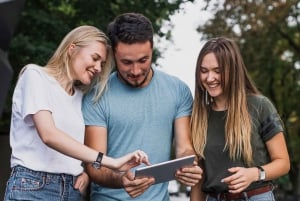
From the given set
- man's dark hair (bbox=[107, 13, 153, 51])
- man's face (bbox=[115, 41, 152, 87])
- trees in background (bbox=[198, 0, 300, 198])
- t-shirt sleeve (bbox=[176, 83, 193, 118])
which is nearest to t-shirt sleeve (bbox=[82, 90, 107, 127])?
man's face (bbox=[115, 41, 152, 87])

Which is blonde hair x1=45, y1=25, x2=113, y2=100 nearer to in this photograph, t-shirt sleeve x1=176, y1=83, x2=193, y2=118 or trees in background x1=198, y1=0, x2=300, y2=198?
t-shirt sleeve x1=176, y1=83, x2=193, y2=118

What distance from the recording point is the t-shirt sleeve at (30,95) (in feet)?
10.4

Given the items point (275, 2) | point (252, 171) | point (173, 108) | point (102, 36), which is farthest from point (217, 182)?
point (275, 2)

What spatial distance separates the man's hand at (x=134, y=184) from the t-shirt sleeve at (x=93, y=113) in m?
0.38

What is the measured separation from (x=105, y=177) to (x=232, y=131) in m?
0.77

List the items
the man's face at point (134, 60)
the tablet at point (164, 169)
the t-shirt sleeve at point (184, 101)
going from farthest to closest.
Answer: the t-shirt sleeve at point (184, 101) < the man's face at point (134, 60) < the tablet at point (164, 169)

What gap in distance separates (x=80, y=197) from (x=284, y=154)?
120cm

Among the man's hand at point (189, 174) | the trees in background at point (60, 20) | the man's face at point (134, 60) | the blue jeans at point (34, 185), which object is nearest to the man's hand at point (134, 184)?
the man's hand at point (189, 174)

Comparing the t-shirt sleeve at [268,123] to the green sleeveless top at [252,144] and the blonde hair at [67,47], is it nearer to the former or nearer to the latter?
the green sleeveless top at [252,144]

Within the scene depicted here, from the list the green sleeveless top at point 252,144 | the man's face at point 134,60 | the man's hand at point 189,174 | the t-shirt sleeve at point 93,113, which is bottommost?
the man's hand at point 189,174

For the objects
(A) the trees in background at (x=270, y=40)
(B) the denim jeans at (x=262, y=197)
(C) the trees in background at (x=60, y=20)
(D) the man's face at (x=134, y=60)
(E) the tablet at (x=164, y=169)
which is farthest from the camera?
(A) the trees in background at (x=270, y=40)

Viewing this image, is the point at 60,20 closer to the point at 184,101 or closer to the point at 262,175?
the point at 184,101

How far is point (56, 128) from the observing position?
10.4 feet

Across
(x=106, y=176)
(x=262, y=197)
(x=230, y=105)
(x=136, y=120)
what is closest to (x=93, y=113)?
(x=136, y=120)
